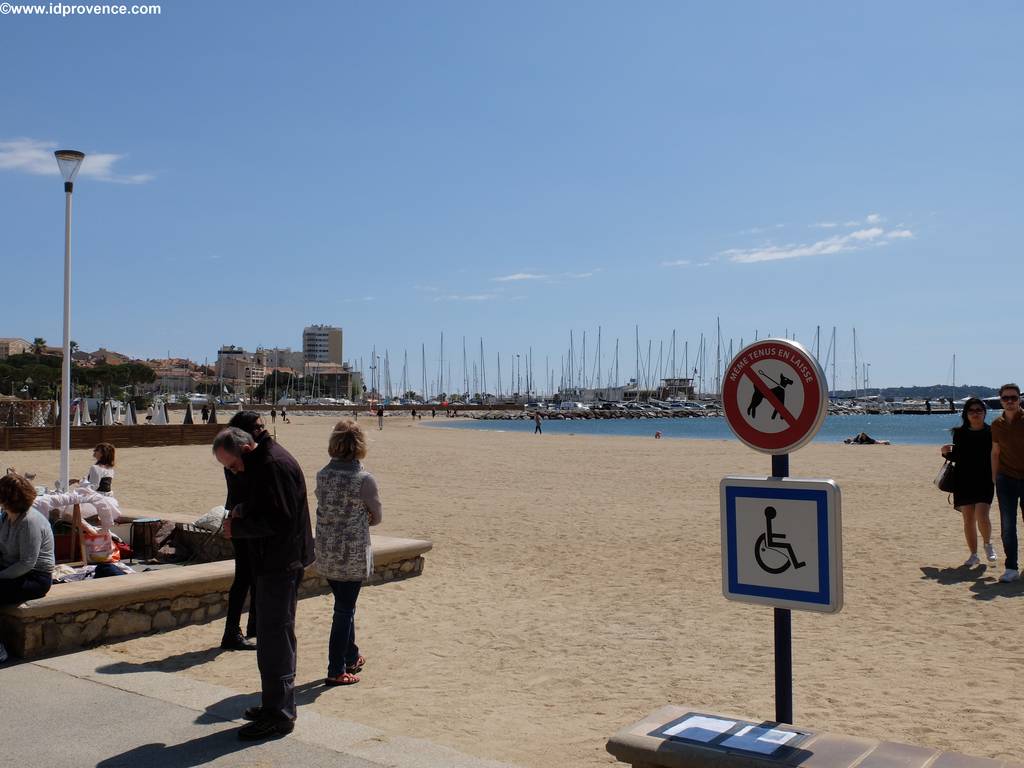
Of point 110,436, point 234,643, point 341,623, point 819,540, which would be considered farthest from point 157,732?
point 110,436

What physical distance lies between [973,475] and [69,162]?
36.3ft

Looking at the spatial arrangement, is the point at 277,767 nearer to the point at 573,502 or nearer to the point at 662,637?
the point at 662,637

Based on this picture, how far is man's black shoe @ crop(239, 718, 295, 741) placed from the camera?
4.71m

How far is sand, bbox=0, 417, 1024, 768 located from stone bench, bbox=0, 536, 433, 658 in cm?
20

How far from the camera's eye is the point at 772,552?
3.85 meters

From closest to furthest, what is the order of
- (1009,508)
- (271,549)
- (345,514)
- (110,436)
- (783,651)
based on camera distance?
(783,651) → (271,549) → (345,514) → (1009,508) → (110,436)

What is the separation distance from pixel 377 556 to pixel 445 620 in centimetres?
153

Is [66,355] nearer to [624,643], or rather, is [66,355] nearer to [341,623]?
[341,623]

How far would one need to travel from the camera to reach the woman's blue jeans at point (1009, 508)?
30.1 feet

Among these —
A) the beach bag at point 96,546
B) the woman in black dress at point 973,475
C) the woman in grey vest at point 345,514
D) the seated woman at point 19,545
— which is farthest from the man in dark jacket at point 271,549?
the woman in black dress at point 973,475

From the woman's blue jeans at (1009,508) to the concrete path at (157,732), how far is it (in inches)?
275

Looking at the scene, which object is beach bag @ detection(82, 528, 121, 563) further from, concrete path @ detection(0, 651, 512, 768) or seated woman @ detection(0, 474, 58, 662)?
concrete path @ detection(0, 651, 512, 768)

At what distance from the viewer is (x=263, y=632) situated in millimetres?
5031

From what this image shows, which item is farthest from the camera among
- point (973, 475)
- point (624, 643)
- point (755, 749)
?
point (973, 475)
